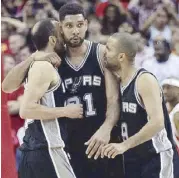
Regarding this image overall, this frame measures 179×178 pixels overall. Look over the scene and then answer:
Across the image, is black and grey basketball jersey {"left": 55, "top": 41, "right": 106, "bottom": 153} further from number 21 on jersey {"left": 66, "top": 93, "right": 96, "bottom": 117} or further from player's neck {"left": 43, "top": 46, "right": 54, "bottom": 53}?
player's neck {"left": 43, "top": 46, "right": 54, "bottom": 53}

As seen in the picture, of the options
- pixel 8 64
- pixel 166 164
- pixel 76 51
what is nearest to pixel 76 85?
pixel 76 51

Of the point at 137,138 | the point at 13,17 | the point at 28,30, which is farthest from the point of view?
the point at 13,17

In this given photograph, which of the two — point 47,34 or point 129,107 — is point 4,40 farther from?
point 129,107

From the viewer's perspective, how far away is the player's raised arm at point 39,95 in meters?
5.54

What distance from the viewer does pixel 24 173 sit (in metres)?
5.86

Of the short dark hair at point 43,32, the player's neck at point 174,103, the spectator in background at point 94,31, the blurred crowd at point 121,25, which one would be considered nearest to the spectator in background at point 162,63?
the blurred crowd at point 121,25

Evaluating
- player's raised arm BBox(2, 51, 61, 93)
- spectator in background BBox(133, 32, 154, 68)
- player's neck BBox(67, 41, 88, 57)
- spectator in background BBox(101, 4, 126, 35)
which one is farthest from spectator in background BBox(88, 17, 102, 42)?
player's raised arm BBox(2, 51, 61, 93)

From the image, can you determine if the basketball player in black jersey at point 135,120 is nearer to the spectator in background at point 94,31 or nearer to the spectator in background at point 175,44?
the spectator in background at point 175,44

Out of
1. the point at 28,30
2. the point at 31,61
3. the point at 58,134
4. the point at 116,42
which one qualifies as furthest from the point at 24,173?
the point at 28,30

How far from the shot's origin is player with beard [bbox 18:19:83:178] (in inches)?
219

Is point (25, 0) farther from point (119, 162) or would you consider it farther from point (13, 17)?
point (119, 162)

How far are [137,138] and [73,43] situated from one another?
95 cm

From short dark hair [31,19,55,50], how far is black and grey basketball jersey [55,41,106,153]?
28 centimetres

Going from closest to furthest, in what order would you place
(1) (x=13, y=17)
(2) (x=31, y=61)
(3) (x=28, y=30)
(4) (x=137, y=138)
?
(4) (x=137, y=138), (2) (x=31, y=61), (3) (x=28, y=30), (1) (x=13, y=17)
